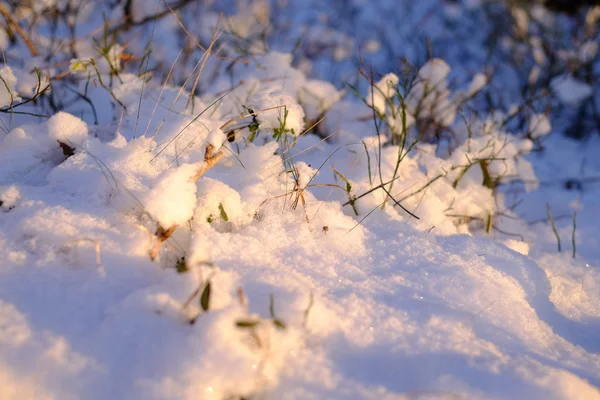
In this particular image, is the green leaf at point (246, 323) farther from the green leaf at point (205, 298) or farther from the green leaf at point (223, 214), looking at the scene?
the green leaf at point (223, 214)

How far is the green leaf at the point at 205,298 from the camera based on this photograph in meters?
0.77

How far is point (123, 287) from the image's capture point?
2.71 ft

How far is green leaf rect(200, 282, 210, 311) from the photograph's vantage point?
771 mm

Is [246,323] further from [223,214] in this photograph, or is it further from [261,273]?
[223,214]

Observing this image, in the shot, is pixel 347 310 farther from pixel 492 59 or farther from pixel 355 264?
pixel 492 59

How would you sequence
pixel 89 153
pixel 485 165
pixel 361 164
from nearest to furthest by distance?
pixel 89 153 → pixel 361 164 → pixel 485 165

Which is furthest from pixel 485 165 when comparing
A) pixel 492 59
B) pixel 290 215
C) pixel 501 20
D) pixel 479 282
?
pixel 501 20

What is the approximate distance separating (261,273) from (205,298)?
0.49 ft

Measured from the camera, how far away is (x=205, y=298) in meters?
0.77

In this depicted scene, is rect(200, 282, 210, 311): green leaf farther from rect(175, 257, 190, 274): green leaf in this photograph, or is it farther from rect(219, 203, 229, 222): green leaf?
rect(219, 203, 229, 222): green leaf

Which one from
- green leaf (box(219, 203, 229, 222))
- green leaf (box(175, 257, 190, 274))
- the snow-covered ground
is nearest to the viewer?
the snow-covered ground

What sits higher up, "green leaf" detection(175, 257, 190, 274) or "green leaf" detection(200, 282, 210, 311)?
"green leaf" detection(175, 257, 190, 274)

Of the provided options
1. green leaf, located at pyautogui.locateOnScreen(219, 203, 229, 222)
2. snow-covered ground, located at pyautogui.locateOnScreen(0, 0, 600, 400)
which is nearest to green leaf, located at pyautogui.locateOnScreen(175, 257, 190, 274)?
snow-covered ground, located at pyautogui.locateOnScreen(0, 0, 600, 400)

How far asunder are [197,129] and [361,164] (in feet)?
1.66
